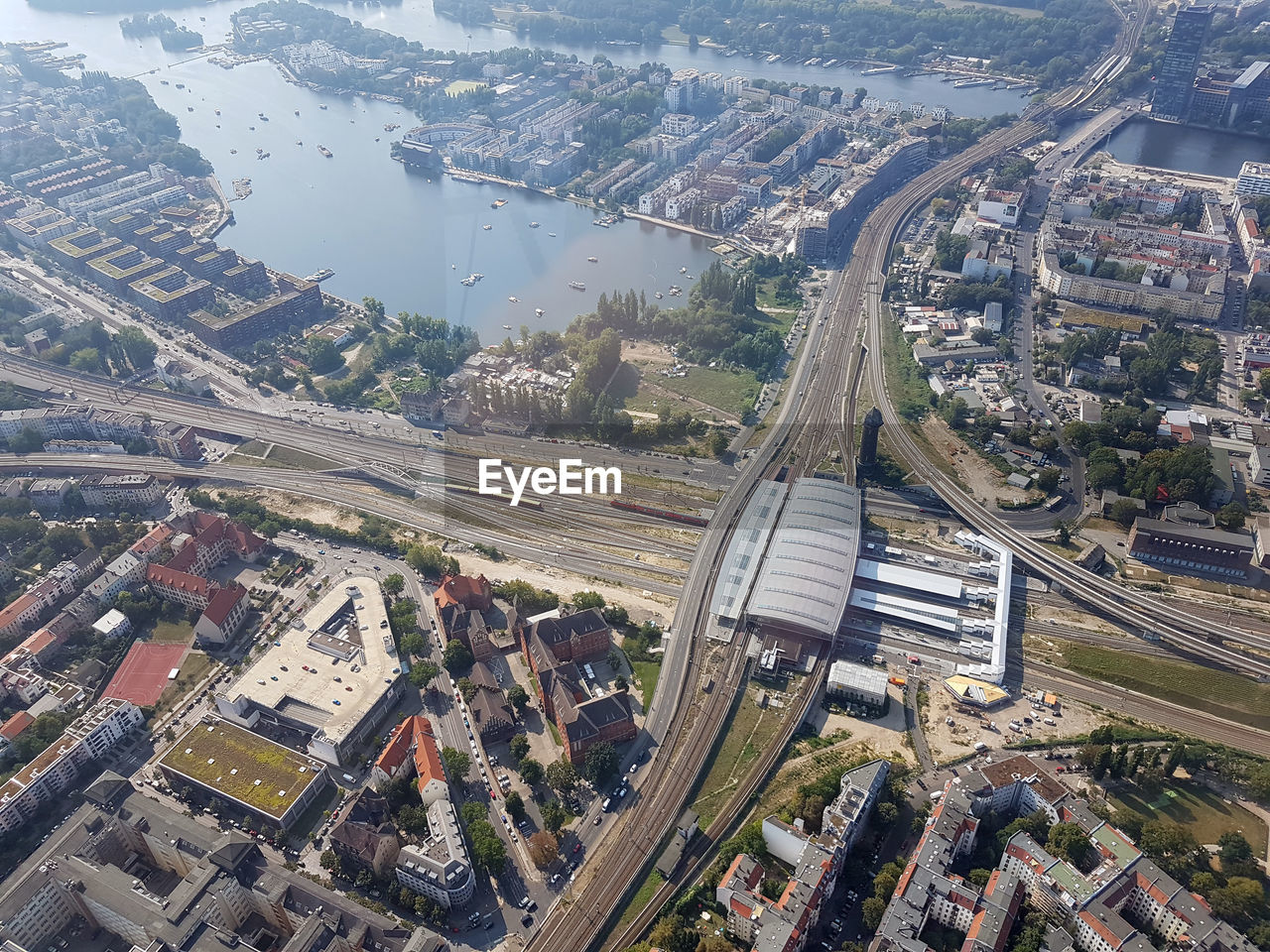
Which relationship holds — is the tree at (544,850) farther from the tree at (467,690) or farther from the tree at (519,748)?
the tree at (467,690)

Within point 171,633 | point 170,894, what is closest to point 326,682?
point 170,894

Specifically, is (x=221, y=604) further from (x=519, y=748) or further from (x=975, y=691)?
A: (x=975, y=691)

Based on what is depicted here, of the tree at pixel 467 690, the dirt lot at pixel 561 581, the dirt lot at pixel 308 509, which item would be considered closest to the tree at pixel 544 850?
the tree at pixel 467 690

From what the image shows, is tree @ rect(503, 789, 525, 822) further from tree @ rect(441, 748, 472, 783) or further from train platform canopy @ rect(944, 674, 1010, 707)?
train platform canopy @ rect(944, 674, 1010, 707)

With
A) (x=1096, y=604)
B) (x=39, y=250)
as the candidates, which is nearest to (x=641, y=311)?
(x=1096, y=604)

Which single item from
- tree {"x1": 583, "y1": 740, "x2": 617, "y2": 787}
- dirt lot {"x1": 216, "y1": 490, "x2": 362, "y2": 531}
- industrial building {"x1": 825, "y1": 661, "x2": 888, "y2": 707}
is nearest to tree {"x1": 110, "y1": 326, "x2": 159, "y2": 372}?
dirt lot {"x1": 216, "y1": 490, "x2": 362, "y2": 531}

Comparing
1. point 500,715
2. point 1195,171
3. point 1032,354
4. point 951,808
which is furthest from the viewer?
point 1195,171

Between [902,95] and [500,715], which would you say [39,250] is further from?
[902,95]

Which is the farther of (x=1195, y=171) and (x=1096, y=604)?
(x=1195, y=171)
